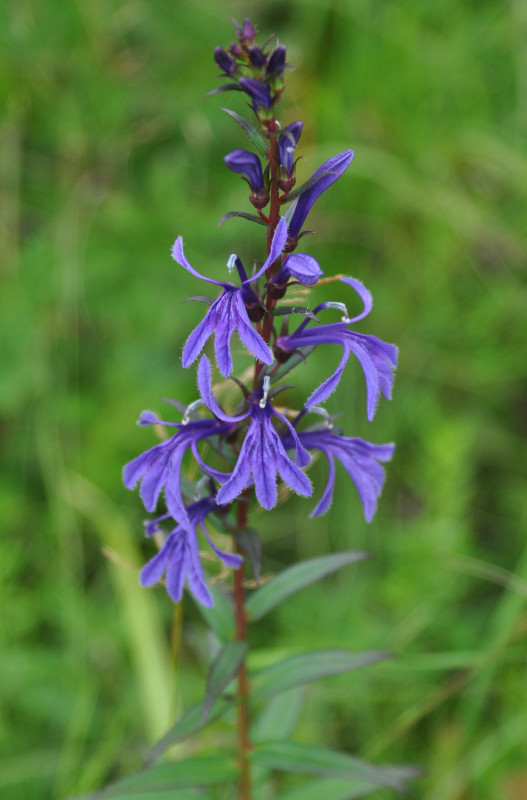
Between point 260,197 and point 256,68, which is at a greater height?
point 256,68

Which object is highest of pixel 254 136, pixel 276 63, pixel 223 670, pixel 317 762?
pixel 276 63

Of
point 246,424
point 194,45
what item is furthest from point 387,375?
point 194,45

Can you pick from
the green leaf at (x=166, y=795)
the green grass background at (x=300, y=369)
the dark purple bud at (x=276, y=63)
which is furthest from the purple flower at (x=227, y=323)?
the green grass background at (x=300, y=369)

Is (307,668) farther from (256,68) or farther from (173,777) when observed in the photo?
(256,68)

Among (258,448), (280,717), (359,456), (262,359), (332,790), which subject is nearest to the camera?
(262,359)

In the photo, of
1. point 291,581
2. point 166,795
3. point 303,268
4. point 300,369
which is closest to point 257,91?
point 303,268

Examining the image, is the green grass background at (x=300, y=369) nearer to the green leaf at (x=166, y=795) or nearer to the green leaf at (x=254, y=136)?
the green leaf at (x=166, y=795)
